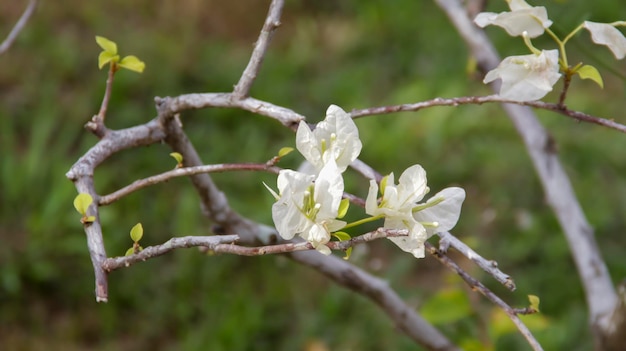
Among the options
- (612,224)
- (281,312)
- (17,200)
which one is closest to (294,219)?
(281,312)

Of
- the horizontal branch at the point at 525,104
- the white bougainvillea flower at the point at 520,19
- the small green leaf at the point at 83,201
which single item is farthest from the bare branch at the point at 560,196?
the small green leaf at the point at 83,201

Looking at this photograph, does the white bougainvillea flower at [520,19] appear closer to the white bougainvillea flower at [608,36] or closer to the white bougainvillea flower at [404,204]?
the white bougainvillea flower at [608,36]

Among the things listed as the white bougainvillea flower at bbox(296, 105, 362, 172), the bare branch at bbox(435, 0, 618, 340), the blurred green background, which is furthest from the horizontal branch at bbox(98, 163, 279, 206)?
the blurred green background

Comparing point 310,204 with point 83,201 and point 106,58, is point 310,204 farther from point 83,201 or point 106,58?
point 106,58

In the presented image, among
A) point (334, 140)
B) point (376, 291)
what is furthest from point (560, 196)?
point (334, 140)

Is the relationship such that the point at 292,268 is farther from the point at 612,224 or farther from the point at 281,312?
the point at 612,224
